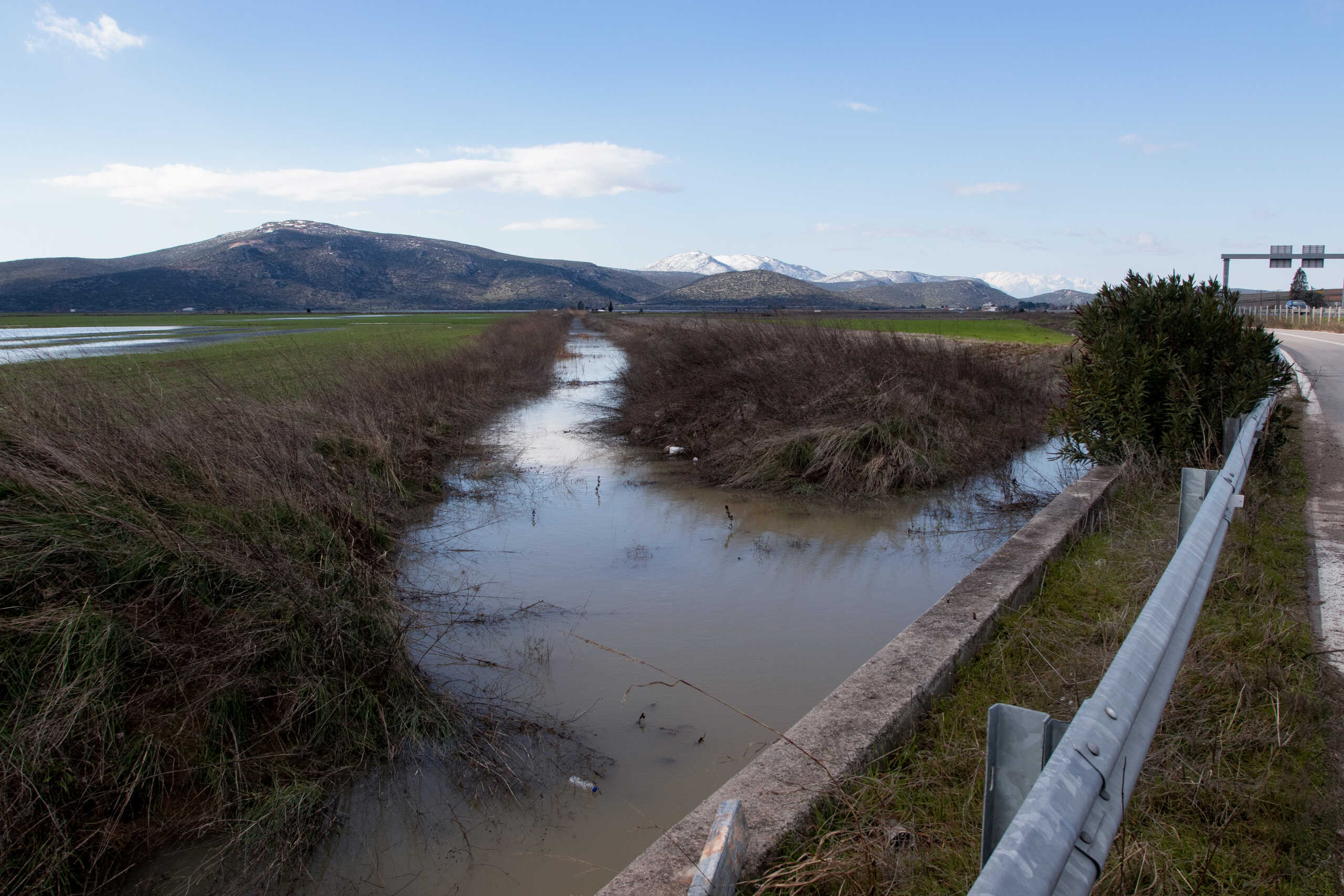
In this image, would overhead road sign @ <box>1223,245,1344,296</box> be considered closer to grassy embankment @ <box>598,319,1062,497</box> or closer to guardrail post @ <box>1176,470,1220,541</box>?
grassy embankment @ <box>598,319,1062,497</box>

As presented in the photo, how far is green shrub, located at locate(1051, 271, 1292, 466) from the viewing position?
7.57 metres

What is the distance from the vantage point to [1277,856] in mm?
2486

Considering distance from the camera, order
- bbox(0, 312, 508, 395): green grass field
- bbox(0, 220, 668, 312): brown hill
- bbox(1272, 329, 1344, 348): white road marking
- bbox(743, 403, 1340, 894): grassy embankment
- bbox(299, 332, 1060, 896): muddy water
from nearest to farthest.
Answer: bbox(743, 403, 1340, 894): grassy embankment < bbox(299, 332, 1060, 896): muddy water < bbox(0, 312, 508, 395): green grass field < bbox(1272, 329, 1344, 348): white road marking < bbox(0, 220, 668, 312): brown hill

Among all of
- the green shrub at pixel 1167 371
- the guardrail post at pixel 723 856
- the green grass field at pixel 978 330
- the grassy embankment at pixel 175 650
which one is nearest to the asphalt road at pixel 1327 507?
the green shrub at pixel 1167 371

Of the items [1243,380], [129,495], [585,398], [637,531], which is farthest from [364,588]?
[585,398]

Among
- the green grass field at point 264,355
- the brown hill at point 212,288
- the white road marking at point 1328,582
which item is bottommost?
the white road marking at point 1328,582

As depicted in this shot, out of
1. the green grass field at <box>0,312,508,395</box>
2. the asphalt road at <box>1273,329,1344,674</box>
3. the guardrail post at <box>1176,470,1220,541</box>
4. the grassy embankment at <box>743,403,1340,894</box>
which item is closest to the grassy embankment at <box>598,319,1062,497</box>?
the asphalt road at <box>1273,329,1344,674</box>

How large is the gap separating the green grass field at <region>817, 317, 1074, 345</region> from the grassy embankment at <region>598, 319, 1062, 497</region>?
7.20ft

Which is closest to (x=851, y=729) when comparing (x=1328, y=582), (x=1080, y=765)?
(x=1080, y=765)

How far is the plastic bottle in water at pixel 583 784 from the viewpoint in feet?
12.7

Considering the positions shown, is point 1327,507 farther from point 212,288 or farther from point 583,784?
point 212,288

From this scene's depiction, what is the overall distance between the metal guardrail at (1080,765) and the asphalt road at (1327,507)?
263 cm

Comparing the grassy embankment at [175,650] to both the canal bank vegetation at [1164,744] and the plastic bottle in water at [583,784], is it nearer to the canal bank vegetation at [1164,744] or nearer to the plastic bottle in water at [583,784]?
the plastic bottle in water at [583,784]

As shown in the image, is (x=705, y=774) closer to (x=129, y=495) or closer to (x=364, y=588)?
(x=364, y=588)
